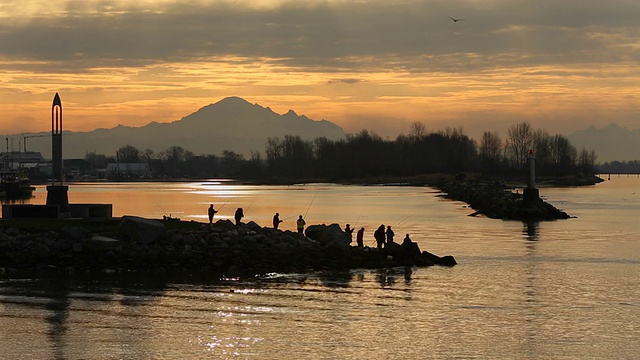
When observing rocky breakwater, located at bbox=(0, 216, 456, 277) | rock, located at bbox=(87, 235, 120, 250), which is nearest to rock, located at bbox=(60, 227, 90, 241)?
rocky breakwater, located at bbox=(0, 216, 456, 277)

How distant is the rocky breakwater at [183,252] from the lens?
3962 cm

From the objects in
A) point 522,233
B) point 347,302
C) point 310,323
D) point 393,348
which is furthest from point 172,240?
point 522,233

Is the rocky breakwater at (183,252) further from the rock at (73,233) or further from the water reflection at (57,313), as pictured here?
the water reflection at (57,313)

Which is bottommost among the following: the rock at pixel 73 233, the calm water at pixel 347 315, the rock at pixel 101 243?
the calm water at pixel 347 315

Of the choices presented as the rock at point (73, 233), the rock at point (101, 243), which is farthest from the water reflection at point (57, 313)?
the rock at point (73, 233)

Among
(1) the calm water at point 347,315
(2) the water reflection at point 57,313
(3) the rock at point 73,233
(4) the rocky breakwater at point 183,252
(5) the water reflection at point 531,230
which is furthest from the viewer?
(5) the water reflection at point 531,230

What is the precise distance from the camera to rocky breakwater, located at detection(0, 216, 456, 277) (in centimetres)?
3962

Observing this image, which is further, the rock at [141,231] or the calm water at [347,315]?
the rock at [141,231]

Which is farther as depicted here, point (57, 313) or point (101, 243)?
point (101, 243)

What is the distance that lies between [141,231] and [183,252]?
240cm

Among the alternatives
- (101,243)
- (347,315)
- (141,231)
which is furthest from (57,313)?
(141,231)

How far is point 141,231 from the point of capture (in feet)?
137

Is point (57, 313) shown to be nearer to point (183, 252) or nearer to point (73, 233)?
point (183, 252)

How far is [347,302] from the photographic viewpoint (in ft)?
103
